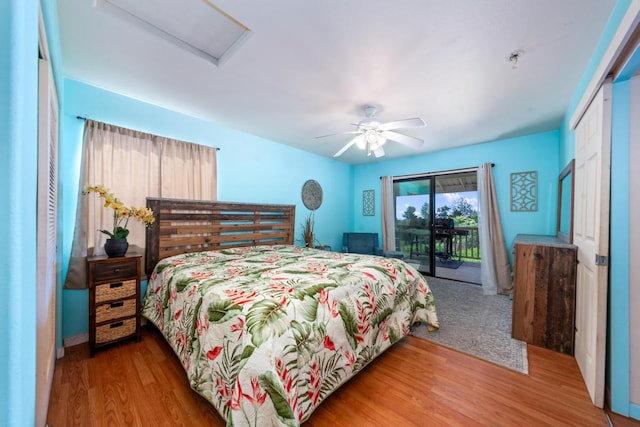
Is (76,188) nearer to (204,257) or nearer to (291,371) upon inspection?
(204,257)

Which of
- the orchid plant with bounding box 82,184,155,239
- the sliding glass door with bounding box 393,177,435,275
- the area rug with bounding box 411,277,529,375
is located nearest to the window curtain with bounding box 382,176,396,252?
the sliding glass door with bounding box 393,177,435,275

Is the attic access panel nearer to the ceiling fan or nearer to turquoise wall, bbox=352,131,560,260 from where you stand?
the ceiling fan

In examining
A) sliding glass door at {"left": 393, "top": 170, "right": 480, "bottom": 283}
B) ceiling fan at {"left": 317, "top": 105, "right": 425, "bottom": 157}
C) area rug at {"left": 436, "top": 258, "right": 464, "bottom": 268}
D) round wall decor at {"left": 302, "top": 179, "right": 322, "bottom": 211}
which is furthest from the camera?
area rug at {"left": 436, "top": 258, "right": 464, "bottom": 268}

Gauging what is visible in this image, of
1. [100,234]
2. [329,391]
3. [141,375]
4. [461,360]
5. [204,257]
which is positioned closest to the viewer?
[329,391]

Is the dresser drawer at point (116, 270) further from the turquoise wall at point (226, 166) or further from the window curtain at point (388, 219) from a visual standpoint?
the window curtain at point (388, 219)

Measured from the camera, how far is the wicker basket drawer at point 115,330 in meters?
1.97

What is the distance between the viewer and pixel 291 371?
1.15 meters

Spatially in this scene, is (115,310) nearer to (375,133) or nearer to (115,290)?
(115,290)

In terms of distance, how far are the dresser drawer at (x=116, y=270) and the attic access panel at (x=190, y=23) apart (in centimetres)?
182

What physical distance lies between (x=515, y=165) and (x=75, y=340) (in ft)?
18.6

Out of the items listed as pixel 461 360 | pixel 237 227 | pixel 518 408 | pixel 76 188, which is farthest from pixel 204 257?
pixel 518 408

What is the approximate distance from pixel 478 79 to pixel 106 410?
362 centimetres

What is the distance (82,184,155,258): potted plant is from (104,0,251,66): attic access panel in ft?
4.57

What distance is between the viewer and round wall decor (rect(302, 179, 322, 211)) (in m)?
4.34
